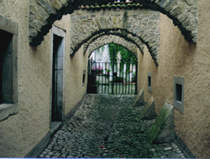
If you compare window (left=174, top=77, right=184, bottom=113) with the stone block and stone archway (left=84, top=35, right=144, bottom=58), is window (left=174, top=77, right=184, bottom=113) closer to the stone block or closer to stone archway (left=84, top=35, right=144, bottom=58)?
the stone block

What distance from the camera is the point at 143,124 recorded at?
6215 mm

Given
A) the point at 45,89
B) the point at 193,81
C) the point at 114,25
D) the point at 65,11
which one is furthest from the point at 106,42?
the point at 193,81

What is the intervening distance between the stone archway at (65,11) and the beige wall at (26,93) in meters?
Answer: 0.12

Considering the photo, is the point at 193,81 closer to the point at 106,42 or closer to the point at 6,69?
the point at 6,69

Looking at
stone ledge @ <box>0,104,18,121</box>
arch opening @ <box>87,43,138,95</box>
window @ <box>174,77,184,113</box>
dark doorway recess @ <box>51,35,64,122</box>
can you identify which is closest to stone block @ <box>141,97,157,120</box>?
window @ <box>174,77,184,113</box>

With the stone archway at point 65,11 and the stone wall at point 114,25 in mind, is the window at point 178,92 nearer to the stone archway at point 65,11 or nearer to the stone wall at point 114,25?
the stone archway at point 65,11

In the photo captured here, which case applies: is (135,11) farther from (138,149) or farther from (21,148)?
(21,148)

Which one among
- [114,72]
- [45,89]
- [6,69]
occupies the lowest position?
[45,89]

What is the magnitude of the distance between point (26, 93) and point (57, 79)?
8.16 ft

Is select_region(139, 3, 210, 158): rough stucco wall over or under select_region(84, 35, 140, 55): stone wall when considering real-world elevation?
under

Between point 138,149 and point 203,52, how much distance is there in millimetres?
2115

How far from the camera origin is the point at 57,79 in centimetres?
586

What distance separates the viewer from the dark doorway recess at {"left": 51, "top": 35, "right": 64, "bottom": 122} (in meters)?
5.85

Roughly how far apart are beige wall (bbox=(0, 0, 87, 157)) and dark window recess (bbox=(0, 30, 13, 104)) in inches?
8.4
